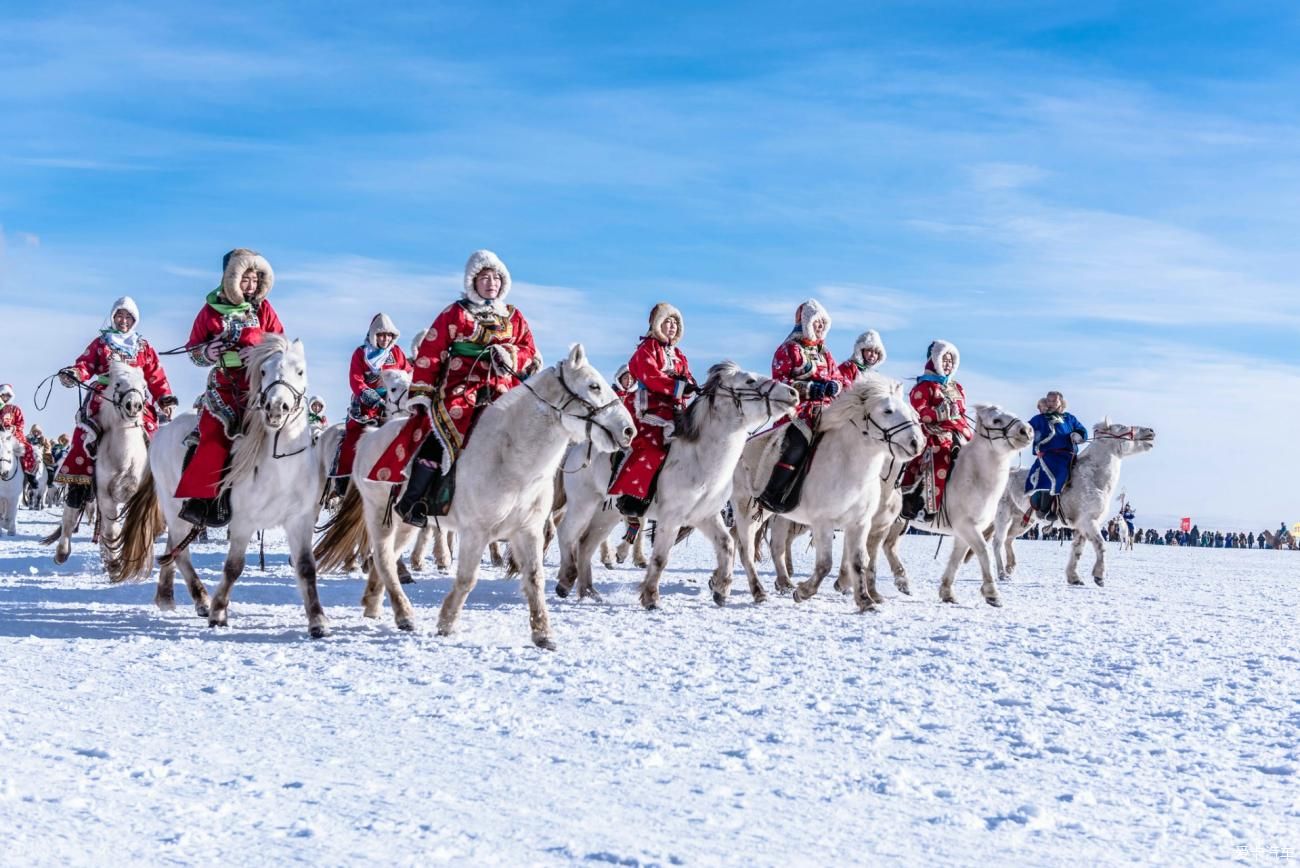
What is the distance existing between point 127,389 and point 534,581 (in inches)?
225

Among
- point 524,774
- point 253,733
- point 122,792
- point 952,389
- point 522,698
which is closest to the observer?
A: point 122,792

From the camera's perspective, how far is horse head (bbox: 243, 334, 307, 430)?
27.0 ft

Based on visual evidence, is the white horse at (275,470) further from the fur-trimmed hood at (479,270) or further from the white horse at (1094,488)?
the white horse at (1094,488)

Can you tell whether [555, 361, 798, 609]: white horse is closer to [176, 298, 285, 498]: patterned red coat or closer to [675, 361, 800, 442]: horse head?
[675, 361, 800, 442]: horse head

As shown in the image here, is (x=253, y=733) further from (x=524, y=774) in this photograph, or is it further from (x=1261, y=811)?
(x=1261, y=811)

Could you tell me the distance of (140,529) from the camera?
1079 cm

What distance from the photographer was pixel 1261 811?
4469 mm

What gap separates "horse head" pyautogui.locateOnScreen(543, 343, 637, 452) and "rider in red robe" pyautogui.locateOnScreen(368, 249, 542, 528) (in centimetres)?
83

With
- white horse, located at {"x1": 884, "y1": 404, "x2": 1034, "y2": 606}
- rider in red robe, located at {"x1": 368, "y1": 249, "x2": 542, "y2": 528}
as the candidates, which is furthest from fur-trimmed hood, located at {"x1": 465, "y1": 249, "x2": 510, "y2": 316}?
white horse, located at {"x1": 884, "y1": 404, "x2": 1034, "y2": 606}

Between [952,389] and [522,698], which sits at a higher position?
[952,389]

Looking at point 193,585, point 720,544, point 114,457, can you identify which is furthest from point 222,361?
point 720,544

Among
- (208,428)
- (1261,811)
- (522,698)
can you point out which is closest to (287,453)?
(208,428)

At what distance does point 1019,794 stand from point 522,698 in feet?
8.34

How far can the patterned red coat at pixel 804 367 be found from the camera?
11.8 meters
